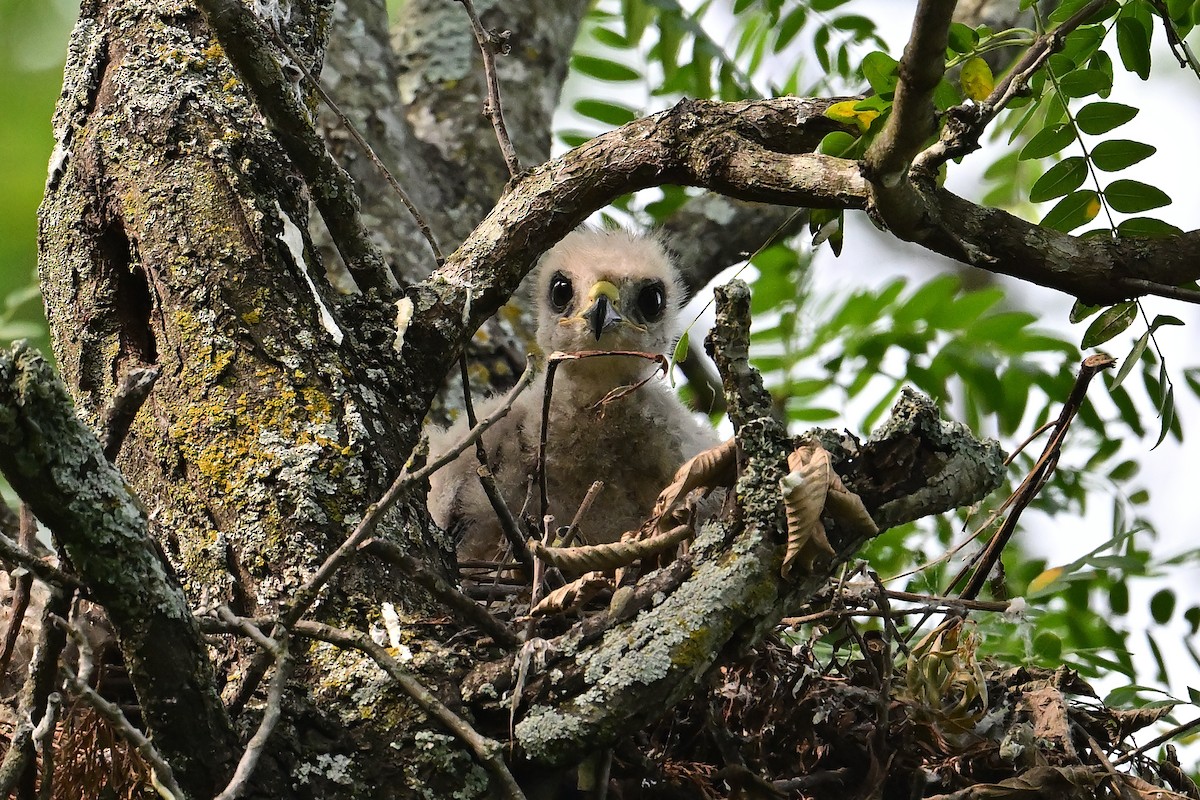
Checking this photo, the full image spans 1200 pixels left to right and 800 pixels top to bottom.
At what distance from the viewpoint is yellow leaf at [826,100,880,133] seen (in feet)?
8.61

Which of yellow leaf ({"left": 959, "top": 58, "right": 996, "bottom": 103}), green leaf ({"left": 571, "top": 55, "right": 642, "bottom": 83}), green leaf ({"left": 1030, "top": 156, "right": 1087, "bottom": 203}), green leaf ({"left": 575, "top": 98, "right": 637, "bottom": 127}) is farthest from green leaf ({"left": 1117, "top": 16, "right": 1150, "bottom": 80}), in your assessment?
green leaf ({"left": 571, "top": 55, "right": 642, "bottom": 83})

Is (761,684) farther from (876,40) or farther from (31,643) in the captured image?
(876,40)

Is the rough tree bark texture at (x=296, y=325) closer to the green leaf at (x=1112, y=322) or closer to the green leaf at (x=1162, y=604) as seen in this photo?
the green leaf at (x=1112, y=322)

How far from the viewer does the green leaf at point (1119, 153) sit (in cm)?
268

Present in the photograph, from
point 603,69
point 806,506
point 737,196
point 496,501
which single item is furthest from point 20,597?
point 603,69

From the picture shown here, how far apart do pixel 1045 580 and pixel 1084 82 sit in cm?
171

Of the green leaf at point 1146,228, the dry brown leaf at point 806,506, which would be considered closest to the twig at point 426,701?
the dry brown leaf at point 806,506

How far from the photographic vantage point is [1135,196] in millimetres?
2658

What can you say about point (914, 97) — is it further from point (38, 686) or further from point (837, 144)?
point (38, 686)

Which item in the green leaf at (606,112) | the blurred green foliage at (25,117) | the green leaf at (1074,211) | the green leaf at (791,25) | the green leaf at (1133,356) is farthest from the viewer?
the blurred green foliage at (25,117)

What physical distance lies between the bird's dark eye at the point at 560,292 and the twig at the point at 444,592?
2.47m

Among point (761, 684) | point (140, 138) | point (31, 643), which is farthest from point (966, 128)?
point (31, 643)

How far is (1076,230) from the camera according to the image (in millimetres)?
2920

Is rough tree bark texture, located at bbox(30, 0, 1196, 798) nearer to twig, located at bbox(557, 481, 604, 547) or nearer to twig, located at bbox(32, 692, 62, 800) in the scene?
twig, located at bbox(32, 692, 62, 800)
